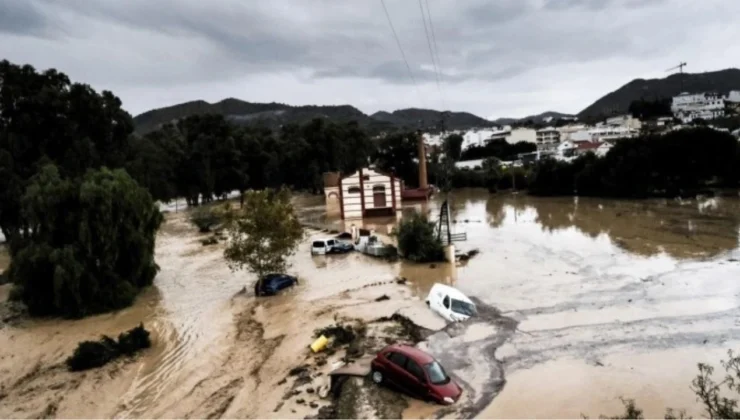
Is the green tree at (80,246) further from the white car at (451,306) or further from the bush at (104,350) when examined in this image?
the white car at (451,306)

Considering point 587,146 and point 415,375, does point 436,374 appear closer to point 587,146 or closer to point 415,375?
point 415,375

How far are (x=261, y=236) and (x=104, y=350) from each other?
30.6ft

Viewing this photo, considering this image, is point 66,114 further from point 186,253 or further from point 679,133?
point 679,133

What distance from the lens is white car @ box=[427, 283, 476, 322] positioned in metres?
20.2

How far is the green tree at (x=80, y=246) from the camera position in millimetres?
24000

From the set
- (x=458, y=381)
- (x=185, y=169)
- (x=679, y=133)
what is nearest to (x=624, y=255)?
(x=458, y=381)

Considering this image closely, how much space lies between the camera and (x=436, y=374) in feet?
43.1

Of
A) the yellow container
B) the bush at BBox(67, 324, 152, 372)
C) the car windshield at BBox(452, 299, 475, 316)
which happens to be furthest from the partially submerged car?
the yellow container

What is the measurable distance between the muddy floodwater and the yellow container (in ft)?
1.17

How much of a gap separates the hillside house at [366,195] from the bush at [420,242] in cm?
2597

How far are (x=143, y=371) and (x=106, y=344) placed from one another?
2.17 meters

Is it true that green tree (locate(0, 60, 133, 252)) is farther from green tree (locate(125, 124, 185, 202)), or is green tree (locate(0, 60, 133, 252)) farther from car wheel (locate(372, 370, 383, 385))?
car wheel (locate(372, 370, 383, 385))

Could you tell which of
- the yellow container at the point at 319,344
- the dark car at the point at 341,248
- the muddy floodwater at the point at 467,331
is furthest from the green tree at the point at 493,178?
the yellow container at the point at 319,344

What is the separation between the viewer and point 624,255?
32.2m
